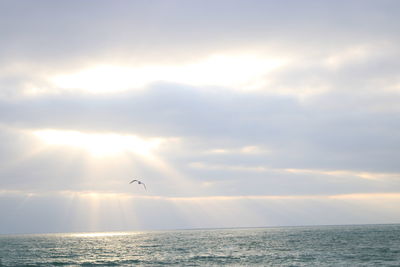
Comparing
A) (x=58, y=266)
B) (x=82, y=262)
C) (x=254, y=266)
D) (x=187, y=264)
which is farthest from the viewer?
(x=82, y=262)

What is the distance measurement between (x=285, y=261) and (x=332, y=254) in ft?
55.1

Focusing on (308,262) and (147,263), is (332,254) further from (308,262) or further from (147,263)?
(147,263)

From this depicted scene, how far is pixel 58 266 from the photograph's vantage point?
74.9 metres

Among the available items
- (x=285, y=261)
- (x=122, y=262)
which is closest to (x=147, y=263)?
(x=122, y=262)

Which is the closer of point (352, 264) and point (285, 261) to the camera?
point (352, 264)

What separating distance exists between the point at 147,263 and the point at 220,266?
46.9 ft

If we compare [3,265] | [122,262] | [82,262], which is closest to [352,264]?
[122,262]

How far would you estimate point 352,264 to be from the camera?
6638cm

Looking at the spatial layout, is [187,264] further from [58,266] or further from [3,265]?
[3,265]

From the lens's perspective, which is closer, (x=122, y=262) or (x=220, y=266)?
(x=220, y=266)

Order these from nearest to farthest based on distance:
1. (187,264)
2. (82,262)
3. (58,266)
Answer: (187,264), (58,266), (82,262)

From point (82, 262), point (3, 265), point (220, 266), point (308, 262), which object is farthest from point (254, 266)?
point (3, 265)

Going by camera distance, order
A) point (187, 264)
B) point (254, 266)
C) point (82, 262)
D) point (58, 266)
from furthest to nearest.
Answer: point (82, 262)
point (58, 266)
point (187, 264)
point (254, 266)

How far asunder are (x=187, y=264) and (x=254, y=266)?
38.2 feet
